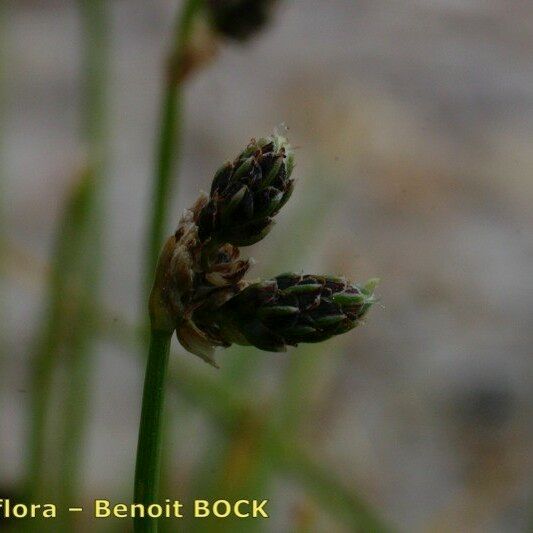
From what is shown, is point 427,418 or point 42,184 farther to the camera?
point 42,184

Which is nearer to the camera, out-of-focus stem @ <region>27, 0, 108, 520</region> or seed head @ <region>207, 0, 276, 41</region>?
seed head @ <region>207, 0, 276, 41</region>

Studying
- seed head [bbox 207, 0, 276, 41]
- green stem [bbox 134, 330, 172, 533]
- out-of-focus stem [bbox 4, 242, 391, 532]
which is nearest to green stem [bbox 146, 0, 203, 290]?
seed head [bbox 207, 0, 276, 41]

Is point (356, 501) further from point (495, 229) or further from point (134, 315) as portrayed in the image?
point (495, 229)

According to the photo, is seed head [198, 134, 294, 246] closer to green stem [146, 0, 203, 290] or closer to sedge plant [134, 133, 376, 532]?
sedge plant [134, 133, 376, 532]

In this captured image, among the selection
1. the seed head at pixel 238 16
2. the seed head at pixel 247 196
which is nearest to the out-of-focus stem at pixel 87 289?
the seed head at pixel 238 16

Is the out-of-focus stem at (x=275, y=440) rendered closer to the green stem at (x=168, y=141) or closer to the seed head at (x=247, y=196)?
the green stem at (x=168, y=141)

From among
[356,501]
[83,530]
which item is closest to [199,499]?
[356,501]

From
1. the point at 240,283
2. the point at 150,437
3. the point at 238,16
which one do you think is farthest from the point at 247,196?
the point at 238,16
